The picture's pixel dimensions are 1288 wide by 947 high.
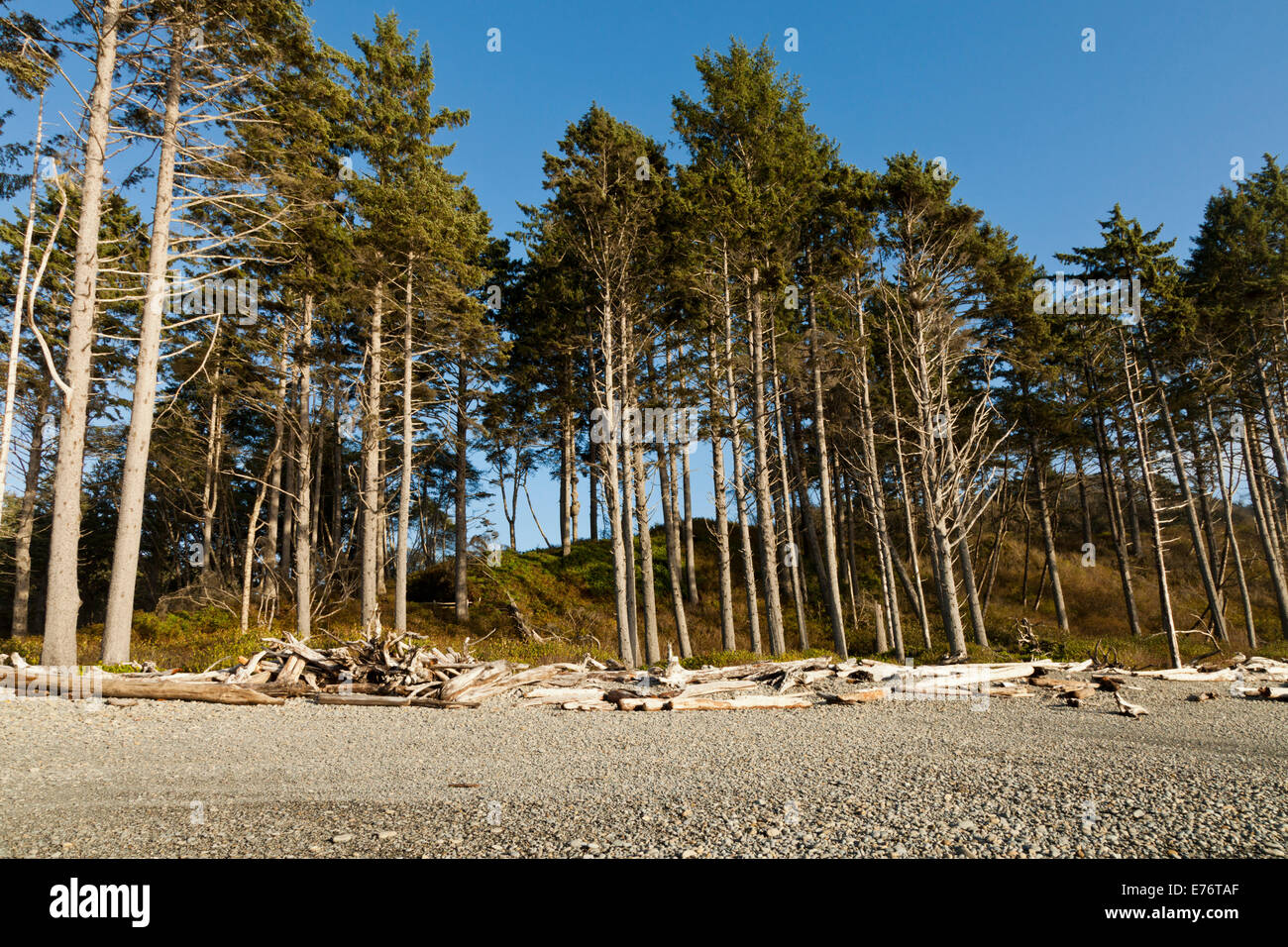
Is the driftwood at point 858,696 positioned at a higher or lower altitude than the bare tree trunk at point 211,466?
lower

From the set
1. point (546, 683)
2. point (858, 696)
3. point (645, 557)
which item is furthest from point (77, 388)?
point (858, 696)

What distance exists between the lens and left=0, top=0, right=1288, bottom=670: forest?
1281 cm

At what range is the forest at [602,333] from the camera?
1281 centimetres

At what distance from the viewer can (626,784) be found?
5277mm

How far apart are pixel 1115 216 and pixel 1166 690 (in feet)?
46.0

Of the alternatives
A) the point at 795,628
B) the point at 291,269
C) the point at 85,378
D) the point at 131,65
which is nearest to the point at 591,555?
the point at 795,628

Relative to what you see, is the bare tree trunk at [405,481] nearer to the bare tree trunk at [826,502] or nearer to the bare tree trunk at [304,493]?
the bare tree trunk at [304,493]

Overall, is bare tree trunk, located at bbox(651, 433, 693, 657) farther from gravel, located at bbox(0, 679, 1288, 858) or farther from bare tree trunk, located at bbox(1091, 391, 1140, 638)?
bare tree trunk, located at bbox(1091, 391, 1140, 638)

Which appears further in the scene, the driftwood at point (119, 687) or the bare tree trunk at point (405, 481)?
the bare tree trunk at point (405, 481)

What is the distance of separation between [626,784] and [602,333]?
12505mm

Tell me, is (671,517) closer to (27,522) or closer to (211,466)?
(211,466)

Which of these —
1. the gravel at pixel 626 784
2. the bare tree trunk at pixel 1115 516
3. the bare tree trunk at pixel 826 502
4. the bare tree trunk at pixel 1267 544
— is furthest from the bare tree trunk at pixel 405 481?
the bare tree trunk at pixel 1267 544

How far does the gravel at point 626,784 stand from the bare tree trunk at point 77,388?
2912 mm
